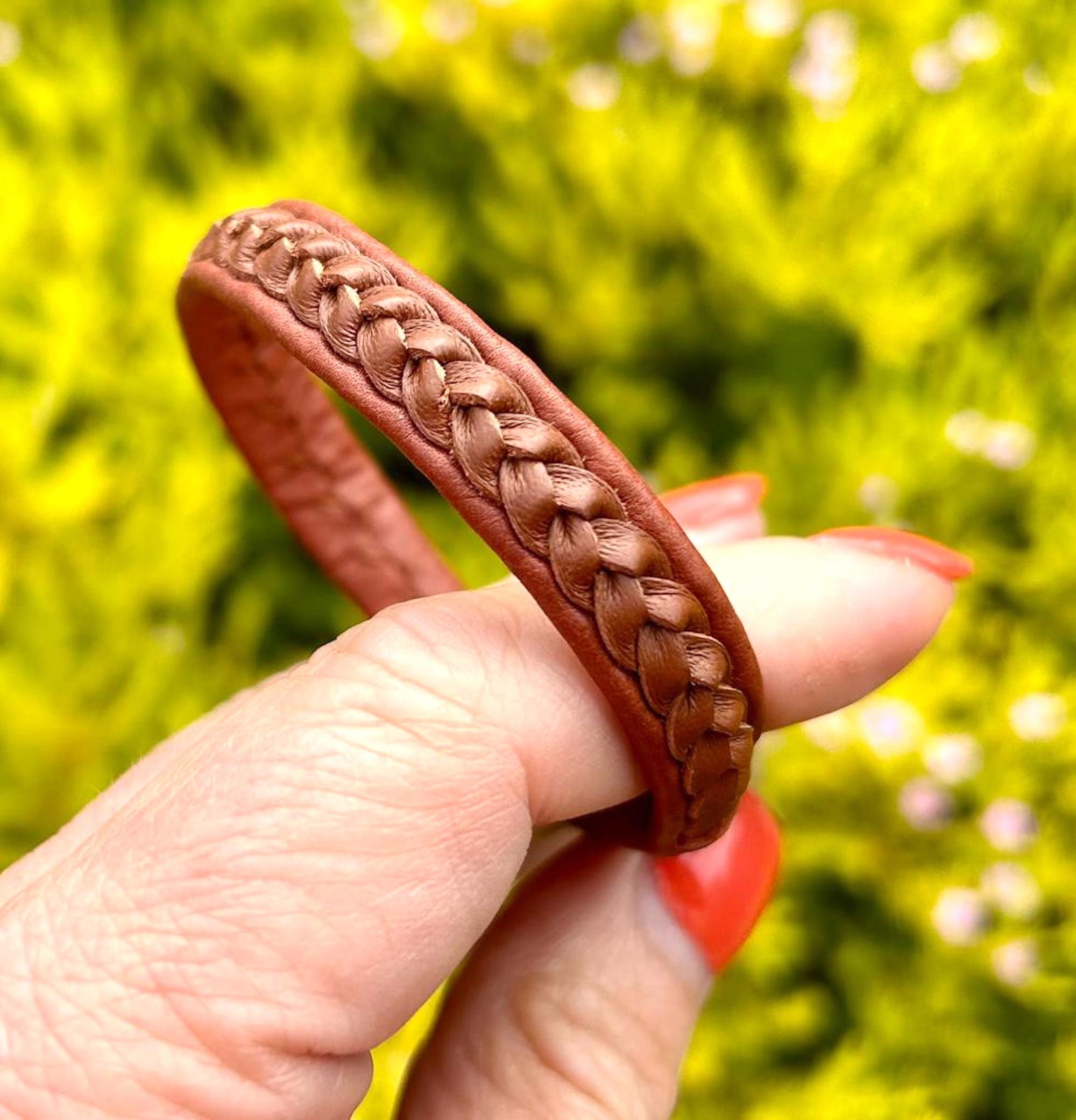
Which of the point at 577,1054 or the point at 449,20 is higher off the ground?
the point at 449,20

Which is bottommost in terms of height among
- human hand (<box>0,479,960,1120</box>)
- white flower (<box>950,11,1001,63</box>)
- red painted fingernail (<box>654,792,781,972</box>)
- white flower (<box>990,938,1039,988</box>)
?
white flower (<box>990,938,1039,988</box>)

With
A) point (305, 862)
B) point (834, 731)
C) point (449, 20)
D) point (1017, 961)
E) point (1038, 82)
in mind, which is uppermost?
point (449, 20)

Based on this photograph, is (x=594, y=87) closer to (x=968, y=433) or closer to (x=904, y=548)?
(x=968, y=433)

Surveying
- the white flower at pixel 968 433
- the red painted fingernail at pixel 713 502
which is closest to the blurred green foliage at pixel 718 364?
the white flower at pixel 968 433

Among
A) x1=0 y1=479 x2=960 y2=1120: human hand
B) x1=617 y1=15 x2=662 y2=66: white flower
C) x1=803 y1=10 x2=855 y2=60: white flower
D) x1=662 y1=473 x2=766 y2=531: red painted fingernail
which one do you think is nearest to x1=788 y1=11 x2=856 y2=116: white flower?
x1=803 y1=10 x2=855 y2=60: white flower

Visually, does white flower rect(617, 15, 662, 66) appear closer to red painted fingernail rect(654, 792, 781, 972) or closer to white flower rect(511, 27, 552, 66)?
white flower rect(511, 27, 552, 66)

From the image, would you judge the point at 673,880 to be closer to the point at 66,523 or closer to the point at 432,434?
the point at 432,434

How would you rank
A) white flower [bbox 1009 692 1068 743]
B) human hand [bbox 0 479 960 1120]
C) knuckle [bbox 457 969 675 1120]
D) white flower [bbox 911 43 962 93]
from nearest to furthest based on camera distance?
human hand [bbox 0 479 960 1120] < knuckle [bbox 457 969 675 1120] < white flower [bbox 1009 692 1068 743] < white flower [bbox 911 43 962 93]

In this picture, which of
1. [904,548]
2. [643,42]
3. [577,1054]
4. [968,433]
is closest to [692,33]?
[643,42]
